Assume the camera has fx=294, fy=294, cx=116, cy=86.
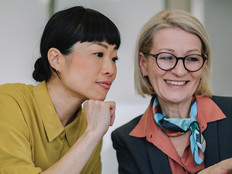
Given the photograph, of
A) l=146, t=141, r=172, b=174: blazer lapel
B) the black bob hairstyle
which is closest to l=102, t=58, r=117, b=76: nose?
the black bob hairstyle

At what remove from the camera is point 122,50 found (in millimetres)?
2506

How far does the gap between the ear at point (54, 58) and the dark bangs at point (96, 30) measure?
16 cm

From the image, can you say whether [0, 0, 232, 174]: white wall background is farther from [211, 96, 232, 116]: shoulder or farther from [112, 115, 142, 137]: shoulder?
[211, 96, 232, 116]: shoulder

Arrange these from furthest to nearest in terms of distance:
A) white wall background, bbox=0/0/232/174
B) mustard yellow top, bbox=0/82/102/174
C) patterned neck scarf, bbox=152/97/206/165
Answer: white wall background, bbox=0/0/232/174, patterned neck scarf, bbox=152/97/206/165, mustard yellow top, bbox=0/82/102/174

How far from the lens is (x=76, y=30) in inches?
61.5

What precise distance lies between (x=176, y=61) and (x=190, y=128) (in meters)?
0.38

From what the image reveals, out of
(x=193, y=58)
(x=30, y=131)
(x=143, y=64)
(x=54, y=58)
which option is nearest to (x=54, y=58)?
(x=54, y=58)

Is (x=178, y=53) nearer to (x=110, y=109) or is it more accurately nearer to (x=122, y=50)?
(x=110, y=109)

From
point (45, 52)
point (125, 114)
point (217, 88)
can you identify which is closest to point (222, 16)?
point (217, 88)

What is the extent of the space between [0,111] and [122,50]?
52.4 inches

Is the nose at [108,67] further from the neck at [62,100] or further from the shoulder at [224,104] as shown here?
the shoulder at [224,104]

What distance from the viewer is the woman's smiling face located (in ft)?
5.17

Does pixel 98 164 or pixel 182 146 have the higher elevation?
pixel 182 146

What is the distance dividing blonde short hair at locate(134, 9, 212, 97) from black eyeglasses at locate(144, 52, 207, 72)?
0.32ft
